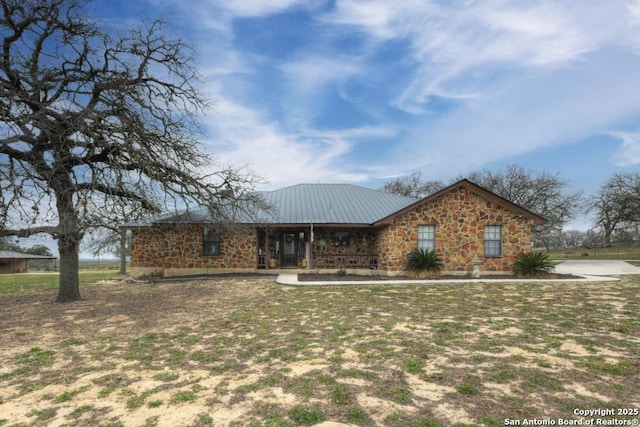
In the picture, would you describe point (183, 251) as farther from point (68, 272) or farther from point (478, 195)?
point (478, 195)

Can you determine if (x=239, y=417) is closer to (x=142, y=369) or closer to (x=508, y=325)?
(x=142, y=369)

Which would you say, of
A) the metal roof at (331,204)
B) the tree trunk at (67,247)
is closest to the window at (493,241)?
the metal roof at (331,204)

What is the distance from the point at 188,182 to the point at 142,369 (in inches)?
255

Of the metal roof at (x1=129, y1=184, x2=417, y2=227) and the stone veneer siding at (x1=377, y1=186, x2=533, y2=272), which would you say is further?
the metal roof at (x1=129, y1=184, x2=417, y2=227)

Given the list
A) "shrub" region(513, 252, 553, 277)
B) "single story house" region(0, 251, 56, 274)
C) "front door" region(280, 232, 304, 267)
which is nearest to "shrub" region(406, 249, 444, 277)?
"shrub" region(513, 252, 553, 277)

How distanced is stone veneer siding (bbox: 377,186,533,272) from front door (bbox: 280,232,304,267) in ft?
17.5

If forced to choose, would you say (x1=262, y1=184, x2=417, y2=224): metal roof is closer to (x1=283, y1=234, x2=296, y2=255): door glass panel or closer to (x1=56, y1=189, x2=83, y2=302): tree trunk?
(x1=283, y1=234, x2=296, y2=255): door glass panel

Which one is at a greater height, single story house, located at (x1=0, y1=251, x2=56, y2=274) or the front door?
the front door

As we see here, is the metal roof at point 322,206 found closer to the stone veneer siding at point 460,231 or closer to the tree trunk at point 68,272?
the stone veneer siding at point 460,231

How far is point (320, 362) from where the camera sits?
4.98m

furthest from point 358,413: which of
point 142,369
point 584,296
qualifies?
point 584,296

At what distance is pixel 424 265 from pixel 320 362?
11453mm

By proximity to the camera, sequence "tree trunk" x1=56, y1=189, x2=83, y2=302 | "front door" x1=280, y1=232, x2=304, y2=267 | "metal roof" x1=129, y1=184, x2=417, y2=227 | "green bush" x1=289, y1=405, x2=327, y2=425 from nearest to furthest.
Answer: "green bush" x1=289, y1=405, x2=327, y2=425
"tree trunk" x1=56, y1=189, x2=83, y2=302
"metal roof" x1=129, y1=184, x2=417, y2=227
"front door" x1=280, y1=232, x2=304, y2=267

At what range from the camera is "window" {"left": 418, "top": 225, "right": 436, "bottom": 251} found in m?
16.3
